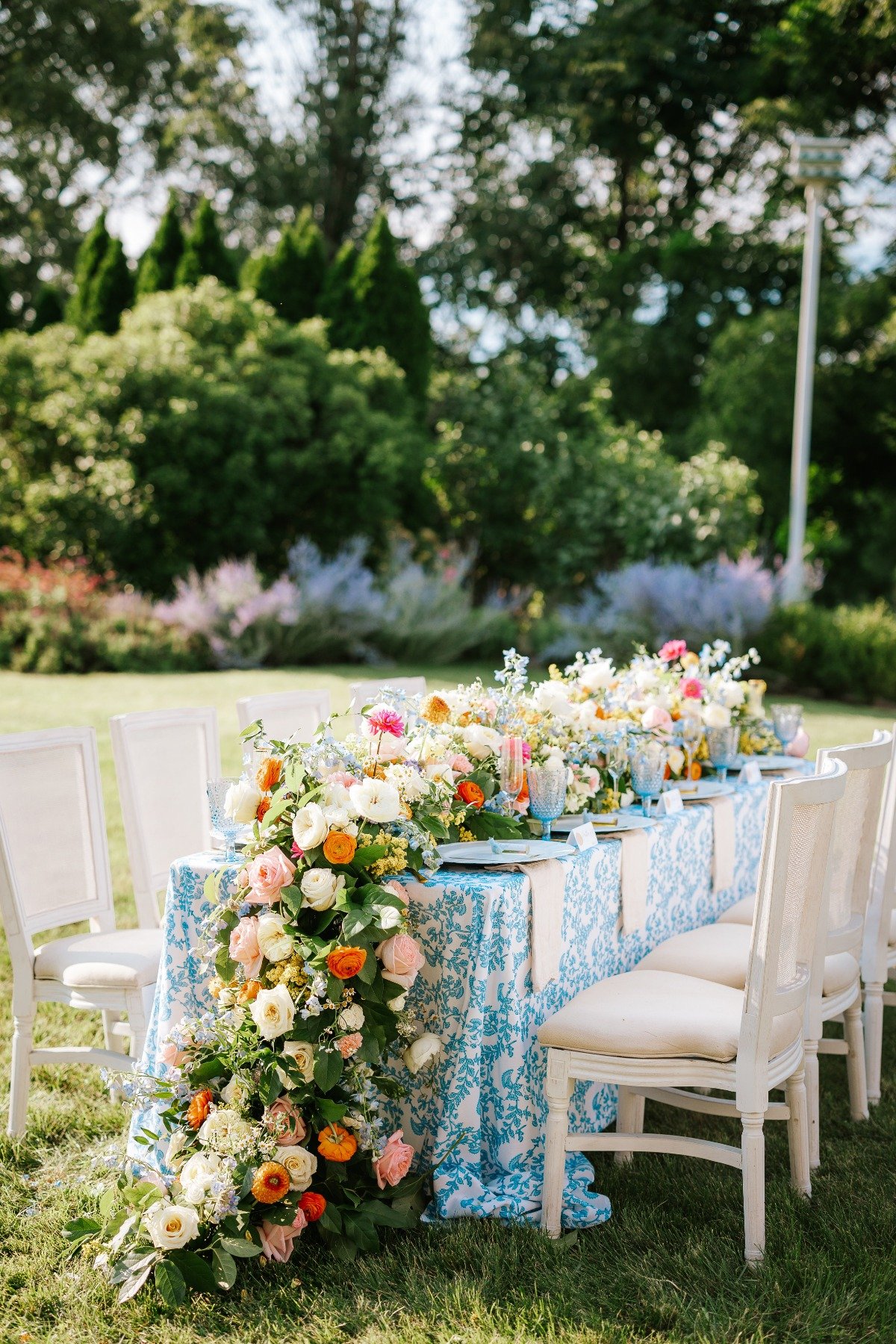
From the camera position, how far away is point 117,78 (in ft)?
70.0

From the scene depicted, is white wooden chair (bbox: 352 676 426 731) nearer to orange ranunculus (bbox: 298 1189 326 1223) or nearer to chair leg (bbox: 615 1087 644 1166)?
chair leg (bbox: 615 1087 644 1166)

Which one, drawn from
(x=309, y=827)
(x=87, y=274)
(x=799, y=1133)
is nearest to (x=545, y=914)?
(x=309, y=827)

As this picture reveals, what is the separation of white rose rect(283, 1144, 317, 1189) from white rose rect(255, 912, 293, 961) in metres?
0.43

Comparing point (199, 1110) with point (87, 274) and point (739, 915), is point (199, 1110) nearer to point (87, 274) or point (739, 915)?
point (739, 915)

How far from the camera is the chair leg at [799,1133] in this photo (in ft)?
10.5

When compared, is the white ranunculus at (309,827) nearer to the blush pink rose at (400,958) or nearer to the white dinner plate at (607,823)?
the blush pink rose at (400,958)

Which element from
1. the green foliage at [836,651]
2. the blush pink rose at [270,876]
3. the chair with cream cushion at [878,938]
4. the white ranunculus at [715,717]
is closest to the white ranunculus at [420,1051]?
the blush pink rose at [270,876]

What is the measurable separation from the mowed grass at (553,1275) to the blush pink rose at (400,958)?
→ 64 cm

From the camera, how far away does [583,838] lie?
341 centimetres

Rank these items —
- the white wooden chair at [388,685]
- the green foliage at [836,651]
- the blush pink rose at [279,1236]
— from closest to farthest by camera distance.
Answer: the blush pink rose at [279,1236] → the white wooden chair at [388,685] → the green foliage at [836,651]

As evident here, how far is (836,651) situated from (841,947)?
31.6 ft

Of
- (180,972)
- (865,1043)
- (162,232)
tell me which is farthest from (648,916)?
(162,232)

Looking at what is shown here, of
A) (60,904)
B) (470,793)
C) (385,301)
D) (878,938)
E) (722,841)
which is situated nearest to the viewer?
(470,793)

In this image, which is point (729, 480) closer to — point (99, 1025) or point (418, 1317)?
point (99, 1025)
